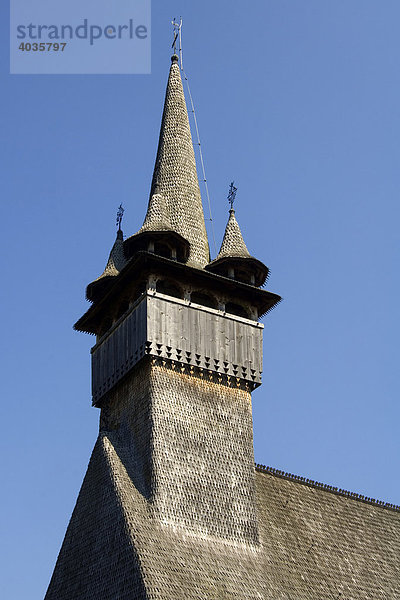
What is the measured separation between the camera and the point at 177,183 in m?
36.0

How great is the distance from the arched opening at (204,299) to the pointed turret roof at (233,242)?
154cm

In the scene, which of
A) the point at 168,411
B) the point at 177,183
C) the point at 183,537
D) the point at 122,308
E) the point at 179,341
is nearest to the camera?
the point at 183,537

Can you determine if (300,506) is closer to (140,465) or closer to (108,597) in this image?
(140,465)

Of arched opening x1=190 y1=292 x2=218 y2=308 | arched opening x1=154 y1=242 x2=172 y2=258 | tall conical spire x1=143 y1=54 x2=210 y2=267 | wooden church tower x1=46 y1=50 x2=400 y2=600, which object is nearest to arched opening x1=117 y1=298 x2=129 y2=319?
wooden church tower x1=46 y1=50 x2=400 y2=600

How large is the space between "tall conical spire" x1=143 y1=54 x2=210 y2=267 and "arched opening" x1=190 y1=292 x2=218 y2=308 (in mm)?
1254

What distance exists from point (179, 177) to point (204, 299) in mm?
5574

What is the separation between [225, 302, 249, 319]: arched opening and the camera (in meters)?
33.4

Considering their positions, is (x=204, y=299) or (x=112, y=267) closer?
(x=204, y=299)

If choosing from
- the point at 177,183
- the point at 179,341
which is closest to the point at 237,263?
the point at 179,341

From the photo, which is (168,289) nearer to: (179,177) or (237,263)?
(237,263)

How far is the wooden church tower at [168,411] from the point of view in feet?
89.4

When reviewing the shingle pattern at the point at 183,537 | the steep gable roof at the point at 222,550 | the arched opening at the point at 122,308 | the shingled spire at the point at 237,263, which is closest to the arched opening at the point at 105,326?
the arched opening at the point at 122,308

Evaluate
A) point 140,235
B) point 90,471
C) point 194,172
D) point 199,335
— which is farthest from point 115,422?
point 194,172

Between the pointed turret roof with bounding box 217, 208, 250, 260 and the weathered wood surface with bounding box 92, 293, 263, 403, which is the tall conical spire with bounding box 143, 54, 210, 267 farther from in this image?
the weathered wood surface with bounding box 92, 293, 263, 403
